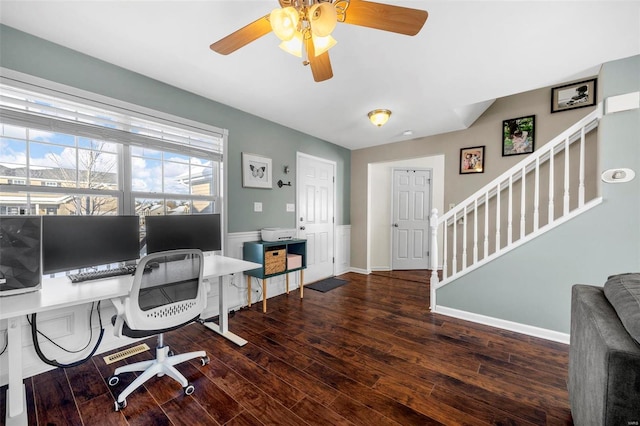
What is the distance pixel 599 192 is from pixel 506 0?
183cm

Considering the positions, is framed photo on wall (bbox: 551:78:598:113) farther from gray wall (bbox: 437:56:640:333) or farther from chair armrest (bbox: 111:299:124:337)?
chair armrest (bbox: 111:299:124:337)

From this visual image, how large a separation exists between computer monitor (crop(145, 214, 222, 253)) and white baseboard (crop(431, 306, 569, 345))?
2584 millimetres

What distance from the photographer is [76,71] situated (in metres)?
1.97

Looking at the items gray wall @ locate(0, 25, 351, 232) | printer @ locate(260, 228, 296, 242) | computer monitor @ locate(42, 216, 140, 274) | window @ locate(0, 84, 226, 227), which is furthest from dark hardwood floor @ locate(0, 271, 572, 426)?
gray wall @ locate(0, 25, 351, 232)

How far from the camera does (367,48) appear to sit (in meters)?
1.89

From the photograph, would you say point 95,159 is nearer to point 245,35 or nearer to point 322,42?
point 245,35

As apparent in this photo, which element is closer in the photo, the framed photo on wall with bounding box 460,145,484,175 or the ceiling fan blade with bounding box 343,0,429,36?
the ceiling fan blade with bounding box 343,0,429,36

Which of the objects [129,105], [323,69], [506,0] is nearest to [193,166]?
[129,105]

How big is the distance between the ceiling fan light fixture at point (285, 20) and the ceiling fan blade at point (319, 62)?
0.25m

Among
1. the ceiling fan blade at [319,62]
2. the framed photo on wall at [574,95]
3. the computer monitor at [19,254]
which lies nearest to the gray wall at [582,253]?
the framed photo on wall at [574,95]

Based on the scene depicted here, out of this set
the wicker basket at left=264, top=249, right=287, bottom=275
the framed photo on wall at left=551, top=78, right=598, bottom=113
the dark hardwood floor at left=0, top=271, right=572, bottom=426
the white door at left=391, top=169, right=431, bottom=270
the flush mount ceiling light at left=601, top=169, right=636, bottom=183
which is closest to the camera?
the dark hardwood floor at left=0, top=271, right=572, bottom=426

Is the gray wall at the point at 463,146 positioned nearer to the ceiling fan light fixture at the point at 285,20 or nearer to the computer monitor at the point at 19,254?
the ceiling fan light fixture at the point at 285,20

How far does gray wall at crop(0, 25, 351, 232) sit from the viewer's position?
182cm

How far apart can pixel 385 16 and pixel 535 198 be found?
219cm
